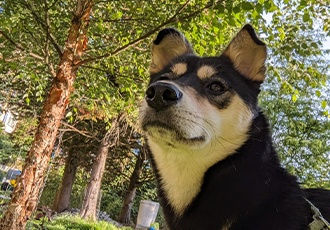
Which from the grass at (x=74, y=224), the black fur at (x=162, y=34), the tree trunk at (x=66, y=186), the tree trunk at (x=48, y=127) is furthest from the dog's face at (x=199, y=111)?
the tree trunk at (x=66, y=186)

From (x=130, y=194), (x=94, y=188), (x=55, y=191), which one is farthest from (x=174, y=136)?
(x=55, y=191)

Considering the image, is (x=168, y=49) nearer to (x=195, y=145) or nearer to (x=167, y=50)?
(x=167, y=50)

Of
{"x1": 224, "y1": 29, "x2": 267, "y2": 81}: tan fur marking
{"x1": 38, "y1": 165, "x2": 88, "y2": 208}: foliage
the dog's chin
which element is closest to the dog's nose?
the dog's chin

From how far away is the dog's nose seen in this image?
1.74 m

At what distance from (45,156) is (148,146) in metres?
2.52

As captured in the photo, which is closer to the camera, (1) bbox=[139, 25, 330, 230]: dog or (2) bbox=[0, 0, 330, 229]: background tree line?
(1) bbox=[139, 25, 330, 230]: dog

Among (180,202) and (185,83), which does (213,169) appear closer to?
(180,202)

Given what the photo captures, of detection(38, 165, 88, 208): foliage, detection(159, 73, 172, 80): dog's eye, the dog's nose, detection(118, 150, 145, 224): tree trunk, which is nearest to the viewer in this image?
the dog's nose

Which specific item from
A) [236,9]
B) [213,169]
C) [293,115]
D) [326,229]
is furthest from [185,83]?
[293,115]

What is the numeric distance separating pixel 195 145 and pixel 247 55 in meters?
0.87

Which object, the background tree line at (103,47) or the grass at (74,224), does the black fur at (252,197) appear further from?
the grass at (74,224)

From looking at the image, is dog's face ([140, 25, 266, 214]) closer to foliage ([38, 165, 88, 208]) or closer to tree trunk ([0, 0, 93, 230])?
tree trunk ([0, 0, 93, 230])

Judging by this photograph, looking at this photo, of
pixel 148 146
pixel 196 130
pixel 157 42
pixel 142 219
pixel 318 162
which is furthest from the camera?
pixel 318 162

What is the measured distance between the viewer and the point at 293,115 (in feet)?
55.0
